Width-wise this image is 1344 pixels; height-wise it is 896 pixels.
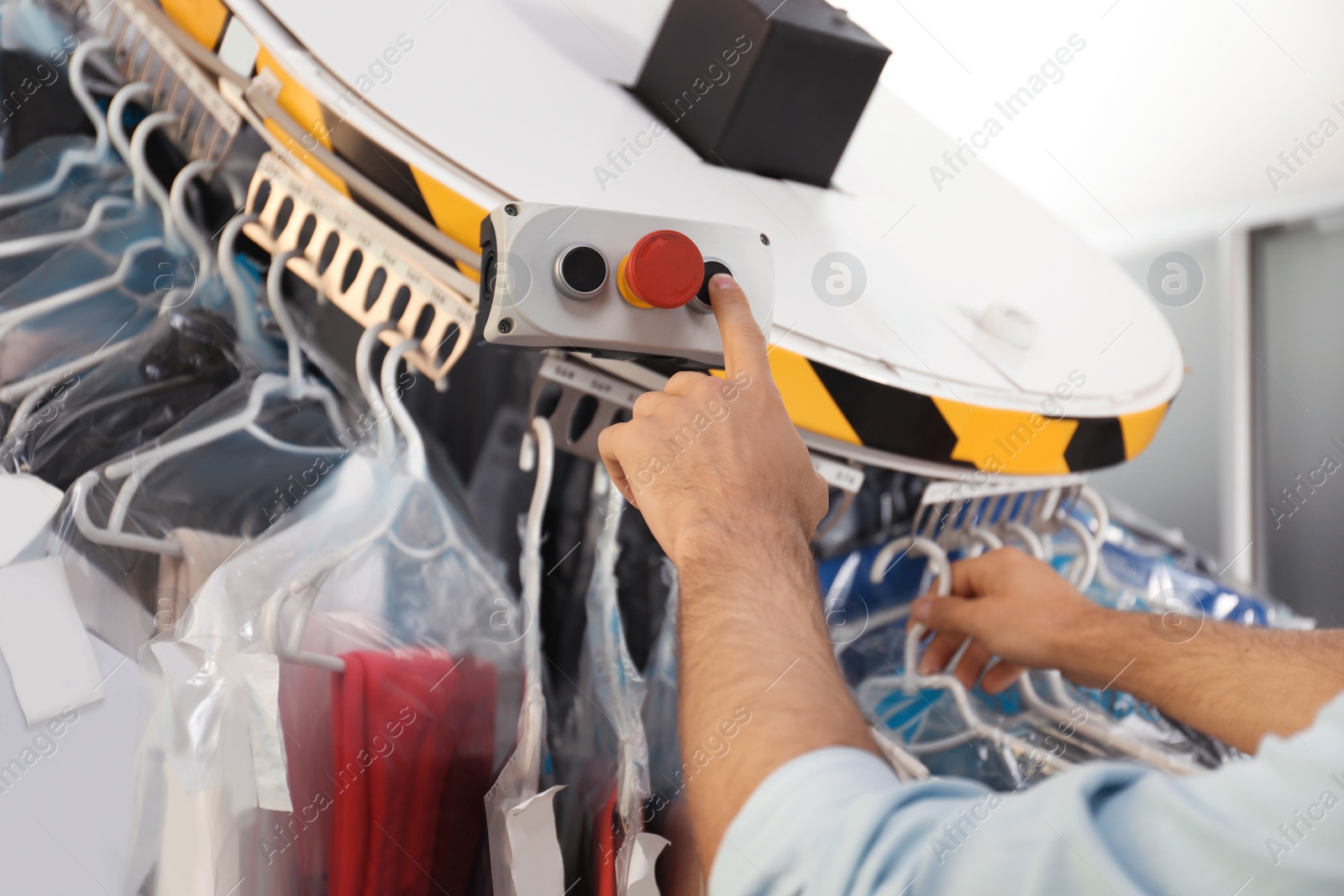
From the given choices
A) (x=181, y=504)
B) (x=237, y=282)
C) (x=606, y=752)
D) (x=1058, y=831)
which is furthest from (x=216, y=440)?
(x=1058, y=831)

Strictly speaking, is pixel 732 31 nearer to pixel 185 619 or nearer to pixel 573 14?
pixel 573 14

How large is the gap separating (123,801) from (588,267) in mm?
454

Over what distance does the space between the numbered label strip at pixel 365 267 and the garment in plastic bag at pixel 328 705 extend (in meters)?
0.11

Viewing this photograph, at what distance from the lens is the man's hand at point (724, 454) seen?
459 millimetres

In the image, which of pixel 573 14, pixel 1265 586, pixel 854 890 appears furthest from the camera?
pixel 1265 586

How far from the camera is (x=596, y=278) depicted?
0.49 m

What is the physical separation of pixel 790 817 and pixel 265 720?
0.30m

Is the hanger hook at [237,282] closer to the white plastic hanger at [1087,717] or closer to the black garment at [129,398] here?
the black garment at [129,398]

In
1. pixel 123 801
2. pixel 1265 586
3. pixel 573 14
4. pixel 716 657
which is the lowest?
pixel 123 801

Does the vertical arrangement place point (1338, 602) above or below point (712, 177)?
below

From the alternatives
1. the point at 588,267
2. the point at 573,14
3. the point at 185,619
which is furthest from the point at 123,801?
the point at 573,14

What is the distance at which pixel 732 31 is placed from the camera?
2.24 ft

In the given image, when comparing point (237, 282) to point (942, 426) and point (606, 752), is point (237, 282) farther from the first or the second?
point (942, 426)

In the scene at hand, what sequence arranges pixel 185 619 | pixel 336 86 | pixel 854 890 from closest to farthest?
pixel 854 890
pixel 185 619
pixel 336 86
